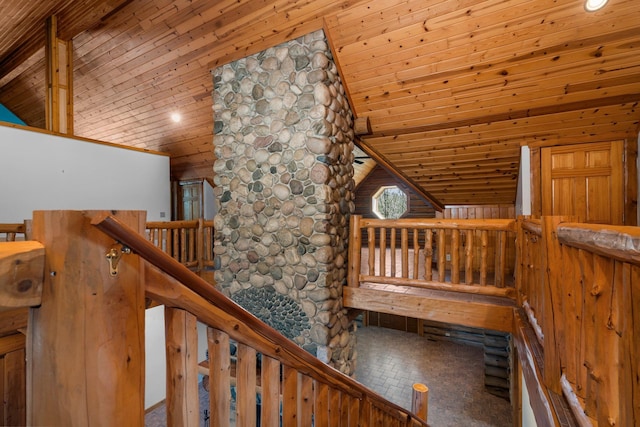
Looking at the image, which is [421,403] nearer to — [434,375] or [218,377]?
[218,377]

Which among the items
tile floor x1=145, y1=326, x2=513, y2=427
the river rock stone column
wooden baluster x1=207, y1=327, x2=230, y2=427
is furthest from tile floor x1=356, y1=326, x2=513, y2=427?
wooden baluster x1=207, y1=327, x2=230, y2=427

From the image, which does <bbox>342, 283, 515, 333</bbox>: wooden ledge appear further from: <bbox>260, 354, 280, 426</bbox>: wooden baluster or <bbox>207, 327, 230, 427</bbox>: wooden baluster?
<bbox>207, 327, 230, 427</bbox>: wooden baluster

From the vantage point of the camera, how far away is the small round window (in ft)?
26.3

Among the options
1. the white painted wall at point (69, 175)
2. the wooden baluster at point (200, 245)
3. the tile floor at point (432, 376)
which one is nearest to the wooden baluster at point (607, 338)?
the tile floor at point (432, 376)

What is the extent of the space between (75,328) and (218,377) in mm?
446

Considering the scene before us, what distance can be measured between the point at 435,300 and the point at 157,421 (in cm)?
390

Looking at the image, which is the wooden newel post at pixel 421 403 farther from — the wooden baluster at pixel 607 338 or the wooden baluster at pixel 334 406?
the wooden baluster at pixel 607 338

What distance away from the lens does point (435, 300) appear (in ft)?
9.58

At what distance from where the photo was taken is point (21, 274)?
485 millimetres

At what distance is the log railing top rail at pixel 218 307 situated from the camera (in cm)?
56

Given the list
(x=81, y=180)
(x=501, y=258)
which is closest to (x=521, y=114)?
(x=501, y=258)

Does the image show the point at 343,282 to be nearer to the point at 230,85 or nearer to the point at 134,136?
the point at 230,85

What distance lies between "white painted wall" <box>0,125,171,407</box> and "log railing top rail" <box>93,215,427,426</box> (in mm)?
4682

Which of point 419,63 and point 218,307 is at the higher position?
point 419,63
